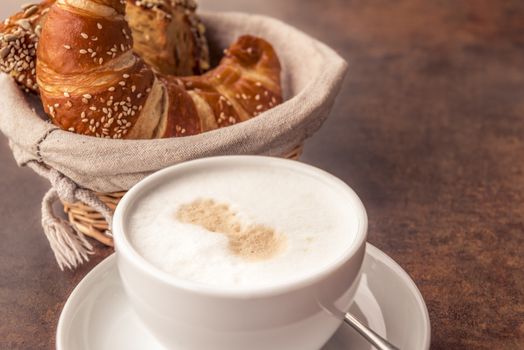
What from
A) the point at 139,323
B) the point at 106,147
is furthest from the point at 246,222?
the point at 106,147

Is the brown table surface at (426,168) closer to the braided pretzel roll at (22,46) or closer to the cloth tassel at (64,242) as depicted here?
the cloth tassel at (64,242)

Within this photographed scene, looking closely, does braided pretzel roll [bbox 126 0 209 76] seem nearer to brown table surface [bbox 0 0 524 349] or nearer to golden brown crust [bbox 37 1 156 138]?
golden brown crust [bbox 37 1 156 138]

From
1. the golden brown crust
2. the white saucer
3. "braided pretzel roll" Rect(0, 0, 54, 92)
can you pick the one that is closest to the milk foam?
the white saucer

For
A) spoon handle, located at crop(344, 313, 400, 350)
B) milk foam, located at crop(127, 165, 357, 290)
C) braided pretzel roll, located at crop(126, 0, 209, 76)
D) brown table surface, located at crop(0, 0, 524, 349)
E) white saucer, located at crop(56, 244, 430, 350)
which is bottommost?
brown table surface, located at crop(0, 0, 524, 349)

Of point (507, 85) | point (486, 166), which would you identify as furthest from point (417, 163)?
point (507, 85)

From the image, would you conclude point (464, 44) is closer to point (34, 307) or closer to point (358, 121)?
point (358, 121)

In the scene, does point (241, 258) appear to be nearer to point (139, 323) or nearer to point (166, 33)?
point (139, 323)

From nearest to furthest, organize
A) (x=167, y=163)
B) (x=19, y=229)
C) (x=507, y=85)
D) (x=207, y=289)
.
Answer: (x=207, y=289) → (x=167, y=163) → (x=19, y=229) → (x=507, y=85)
